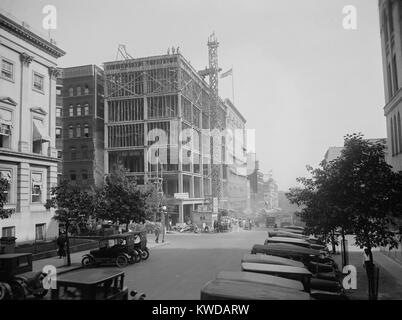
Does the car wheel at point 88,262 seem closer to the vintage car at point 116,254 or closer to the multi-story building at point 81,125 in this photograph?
the vintage car at point 116,254

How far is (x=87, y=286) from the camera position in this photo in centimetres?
909

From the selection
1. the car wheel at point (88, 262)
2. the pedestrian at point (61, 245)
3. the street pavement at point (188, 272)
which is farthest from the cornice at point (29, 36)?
the car wheel at point (88, 262)

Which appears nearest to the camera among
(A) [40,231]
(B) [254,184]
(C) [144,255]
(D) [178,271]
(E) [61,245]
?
(D) [178,271]

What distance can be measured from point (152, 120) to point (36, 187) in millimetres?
36409

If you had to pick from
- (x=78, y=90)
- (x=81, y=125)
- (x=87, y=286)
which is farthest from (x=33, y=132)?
(x=78, y=90)

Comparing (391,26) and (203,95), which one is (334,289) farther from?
(203,95)

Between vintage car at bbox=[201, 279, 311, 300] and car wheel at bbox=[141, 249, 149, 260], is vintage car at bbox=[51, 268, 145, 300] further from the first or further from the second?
car wheel at bbox=[141, 249, 149, 260]

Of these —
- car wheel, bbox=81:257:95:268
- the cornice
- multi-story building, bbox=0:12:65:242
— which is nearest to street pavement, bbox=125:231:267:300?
car wheel, bbox=81:257:95:268

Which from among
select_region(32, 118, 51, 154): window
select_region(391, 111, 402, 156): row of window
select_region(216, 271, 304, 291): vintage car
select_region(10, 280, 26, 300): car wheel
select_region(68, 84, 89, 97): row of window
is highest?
select_region(68, 84, 89, 97): row of window

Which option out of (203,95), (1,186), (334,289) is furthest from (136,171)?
(334,289)

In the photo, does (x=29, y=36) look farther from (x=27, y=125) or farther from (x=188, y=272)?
(x=188, y=272)

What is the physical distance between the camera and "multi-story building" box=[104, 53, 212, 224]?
66.0 metres

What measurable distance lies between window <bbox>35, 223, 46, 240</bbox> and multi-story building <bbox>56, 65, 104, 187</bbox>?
33292 mm
